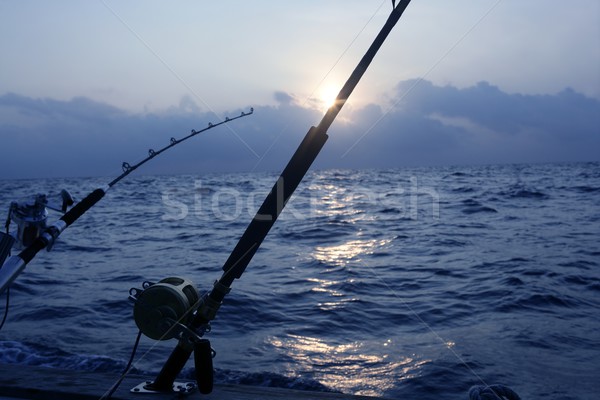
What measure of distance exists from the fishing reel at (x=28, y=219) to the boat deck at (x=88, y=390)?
2.91ft

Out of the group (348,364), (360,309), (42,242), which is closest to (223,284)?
(42,242)

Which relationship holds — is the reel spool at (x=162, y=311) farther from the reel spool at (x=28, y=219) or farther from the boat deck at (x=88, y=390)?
the reel spool at (x=28, y=219)

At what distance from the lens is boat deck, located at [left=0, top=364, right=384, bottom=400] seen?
2.53 meters

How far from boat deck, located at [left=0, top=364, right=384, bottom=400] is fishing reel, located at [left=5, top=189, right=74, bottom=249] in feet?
2.91

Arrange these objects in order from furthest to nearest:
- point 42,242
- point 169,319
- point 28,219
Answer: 1. point 169,319
2. point 28,219
3. point 42,242

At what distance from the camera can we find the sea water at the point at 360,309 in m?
4.93

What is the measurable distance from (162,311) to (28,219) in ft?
2.17

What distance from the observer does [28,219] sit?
6.82ft

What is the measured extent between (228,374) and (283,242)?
30.1 ft

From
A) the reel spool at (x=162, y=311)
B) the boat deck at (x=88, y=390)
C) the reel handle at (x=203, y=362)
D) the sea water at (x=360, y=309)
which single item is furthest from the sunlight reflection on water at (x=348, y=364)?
the reel spool at (x=162, y=311)

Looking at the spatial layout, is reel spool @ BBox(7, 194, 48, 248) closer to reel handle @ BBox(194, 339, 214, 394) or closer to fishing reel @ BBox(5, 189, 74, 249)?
fishing reel @ BBox(5, 189, 74, 249)

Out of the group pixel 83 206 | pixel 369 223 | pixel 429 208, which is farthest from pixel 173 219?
pixel 83 206

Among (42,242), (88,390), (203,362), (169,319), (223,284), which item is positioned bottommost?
(88,390)

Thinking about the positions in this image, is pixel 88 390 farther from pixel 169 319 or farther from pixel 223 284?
pixel 223 284
